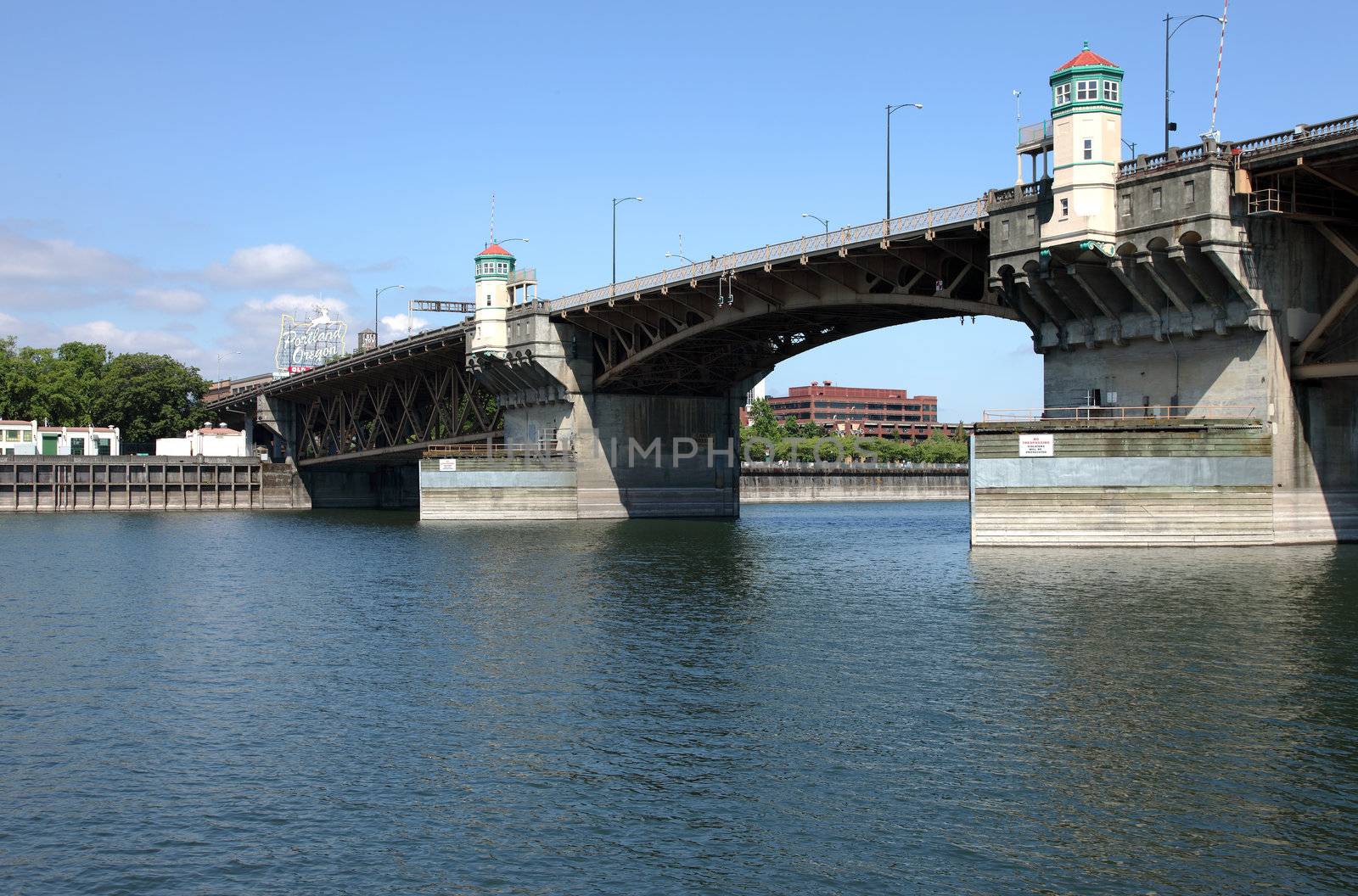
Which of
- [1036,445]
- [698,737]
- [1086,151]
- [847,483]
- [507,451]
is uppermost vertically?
[1086,151]

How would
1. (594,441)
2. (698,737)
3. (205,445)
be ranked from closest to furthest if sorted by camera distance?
(698,737)
(594,441)
(205,445)

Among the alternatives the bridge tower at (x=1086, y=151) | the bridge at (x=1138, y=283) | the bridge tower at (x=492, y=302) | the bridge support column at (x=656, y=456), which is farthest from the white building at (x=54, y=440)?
the bridge tower at (x=1086, y=151)

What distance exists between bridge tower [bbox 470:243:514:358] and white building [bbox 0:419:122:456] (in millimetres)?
72142

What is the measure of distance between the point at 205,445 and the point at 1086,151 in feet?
463

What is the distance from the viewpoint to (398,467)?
15538 cm

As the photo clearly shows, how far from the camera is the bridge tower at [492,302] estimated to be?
104m

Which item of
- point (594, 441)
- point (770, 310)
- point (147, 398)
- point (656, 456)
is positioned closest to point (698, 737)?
point (770, 310)

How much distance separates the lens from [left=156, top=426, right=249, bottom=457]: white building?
561ft

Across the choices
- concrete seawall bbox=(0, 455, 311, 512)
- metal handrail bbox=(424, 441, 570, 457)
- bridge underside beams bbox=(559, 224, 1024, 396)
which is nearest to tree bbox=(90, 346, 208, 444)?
concrete seawall bbox=(0, 455, 311, 512)

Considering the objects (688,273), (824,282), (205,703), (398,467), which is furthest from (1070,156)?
(398,467)

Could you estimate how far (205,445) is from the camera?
17475cm

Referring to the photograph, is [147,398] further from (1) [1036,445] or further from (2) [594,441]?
(1) [1036,445]

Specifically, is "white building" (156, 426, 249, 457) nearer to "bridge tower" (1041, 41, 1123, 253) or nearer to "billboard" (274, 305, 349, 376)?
"billboard" (274, 305, 349, 376)

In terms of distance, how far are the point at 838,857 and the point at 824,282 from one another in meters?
60.3
